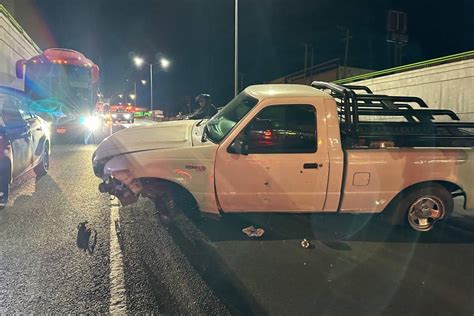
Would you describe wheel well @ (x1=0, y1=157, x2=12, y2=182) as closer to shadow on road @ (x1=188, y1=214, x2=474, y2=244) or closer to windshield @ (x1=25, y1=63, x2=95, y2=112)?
shadow on road @ (x1=188, y1=214, x2=474, y2=244)

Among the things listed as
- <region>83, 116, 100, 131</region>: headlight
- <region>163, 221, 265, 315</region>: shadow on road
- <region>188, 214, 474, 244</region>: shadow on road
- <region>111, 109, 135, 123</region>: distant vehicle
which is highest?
<region>111, 109, 135, 123</region>: distant vehicle

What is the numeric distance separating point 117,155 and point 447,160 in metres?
4.16

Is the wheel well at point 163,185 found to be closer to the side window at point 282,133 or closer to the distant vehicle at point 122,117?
the side window at point 282,133

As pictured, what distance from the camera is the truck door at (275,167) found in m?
4.42

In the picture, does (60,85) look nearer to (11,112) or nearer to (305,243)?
(11,112)

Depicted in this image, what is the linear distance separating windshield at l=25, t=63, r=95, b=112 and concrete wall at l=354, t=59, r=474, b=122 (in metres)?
13.5

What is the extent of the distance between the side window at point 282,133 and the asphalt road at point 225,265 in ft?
3.81

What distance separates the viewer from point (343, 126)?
4.92m

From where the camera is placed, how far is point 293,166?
4441mm

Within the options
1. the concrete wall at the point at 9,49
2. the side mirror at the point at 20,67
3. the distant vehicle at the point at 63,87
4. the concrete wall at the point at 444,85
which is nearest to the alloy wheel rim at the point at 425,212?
the concrete wall at the point at 444,85

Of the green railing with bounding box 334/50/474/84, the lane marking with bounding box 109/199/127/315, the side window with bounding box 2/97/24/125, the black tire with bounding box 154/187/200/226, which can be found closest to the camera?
the lane marking with bounding box 109/199/127/315

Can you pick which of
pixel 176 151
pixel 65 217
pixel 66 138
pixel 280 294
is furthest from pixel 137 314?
pixel 66 138

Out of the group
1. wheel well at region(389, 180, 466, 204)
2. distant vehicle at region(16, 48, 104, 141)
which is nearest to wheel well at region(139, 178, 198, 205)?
wheel well at region(389, 180, 466, 204)

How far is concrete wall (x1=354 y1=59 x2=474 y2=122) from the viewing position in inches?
483
